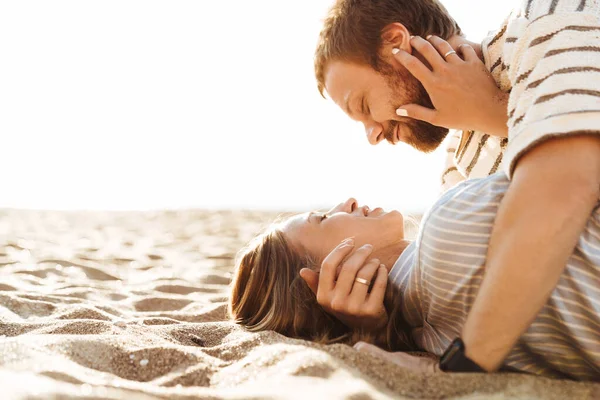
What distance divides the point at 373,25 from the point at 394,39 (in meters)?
0.15

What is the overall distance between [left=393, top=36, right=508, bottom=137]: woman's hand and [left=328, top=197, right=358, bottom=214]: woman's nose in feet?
1.68

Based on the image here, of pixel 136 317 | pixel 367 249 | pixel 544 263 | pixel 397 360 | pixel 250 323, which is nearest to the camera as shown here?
pixel 544 263

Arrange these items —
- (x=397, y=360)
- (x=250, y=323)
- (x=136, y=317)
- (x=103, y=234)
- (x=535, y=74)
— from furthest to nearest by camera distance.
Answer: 1. (x=103, y=234)
2. (x=136, y=317)
3. (x=250, y=323)
4. (x=397, y=360)
5. (x=535, y=74)

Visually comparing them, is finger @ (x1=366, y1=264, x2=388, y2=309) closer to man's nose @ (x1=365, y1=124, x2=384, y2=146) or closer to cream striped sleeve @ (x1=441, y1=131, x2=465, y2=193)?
man's nose @ (x1=365, y1=124, x2=384, y2=146)

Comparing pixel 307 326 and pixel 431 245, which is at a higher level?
pixel 431 245

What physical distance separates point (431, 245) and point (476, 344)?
378 mm

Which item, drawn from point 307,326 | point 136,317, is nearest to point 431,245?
point 307,326

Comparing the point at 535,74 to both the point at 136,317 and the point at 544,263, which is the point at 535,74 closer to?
the point at 544,263

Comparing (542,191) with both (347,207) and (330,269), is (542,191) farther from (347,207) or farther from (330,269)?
(347,207)

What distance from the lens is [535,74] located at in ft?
5.95

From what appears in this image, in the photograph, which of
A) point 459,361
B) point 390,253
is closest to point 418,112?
point 390,253

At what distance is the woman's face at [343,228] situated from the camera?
275cm

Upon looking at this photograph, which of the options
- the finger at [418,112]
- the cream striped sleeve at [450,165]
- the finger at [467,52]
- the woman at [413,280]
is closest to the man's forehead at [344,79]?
the finger at [418,112]

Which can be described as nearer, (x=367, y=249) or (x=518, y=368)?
(x=518, y=368)
